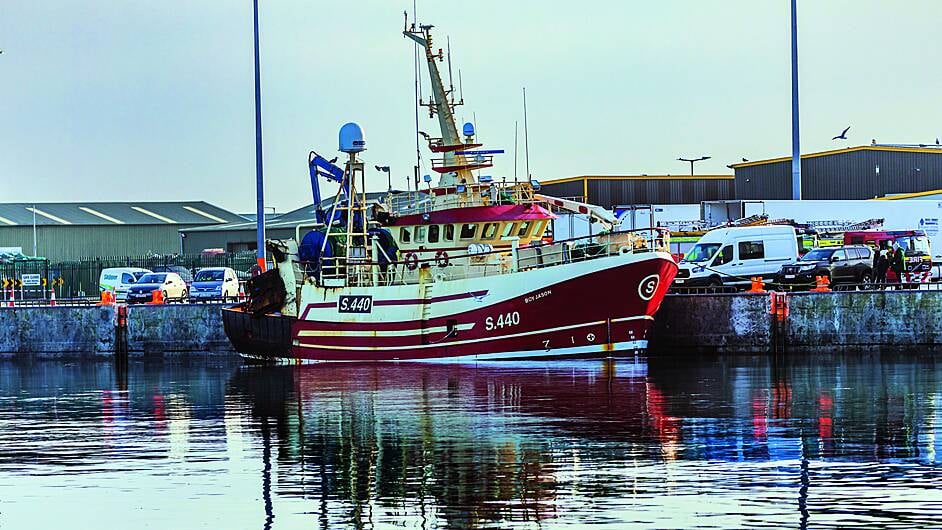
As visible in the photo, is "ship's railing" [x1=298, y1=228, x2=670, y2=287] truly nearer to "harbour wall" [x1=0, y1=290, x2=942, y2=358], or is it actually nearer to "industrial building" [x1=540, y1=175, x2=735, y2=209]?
"harbour wall" [x1=0, y1=290, x2=942, y2=358]

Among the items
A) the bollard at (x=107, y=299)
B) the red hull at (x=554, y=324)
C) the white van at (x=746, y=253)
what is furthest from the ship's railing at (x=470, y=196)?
the bollard at (x=107, y=299)

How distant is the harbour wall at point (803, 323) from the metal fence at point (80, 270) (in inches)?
1306

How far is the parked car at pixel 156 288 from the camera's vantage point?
54.9 meters

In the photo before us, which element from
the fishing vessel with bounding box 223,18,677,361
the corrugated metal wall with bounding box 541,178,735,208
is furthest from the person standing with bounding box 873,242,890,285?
the corrugated metal wall with bounding box 541,178,735,208

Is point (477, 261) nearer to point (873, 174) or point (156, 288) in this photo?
Answer: point (156, 288)

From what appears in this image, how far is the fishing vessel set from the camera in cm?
3881

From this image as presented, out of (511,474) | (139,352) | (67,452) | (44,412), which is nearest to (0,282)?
(139,352)

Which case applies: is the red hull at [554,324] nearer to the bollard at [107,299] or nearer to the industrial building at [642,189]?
the bollard at [107,299]

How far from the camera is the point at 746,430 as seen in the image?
24.4m

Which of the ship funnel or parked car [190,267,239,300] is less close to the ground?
the ship funnel

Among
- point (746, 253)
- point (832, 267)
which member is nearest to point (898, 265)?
point (832, 267)

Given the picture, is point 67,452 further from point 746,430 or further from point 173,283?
point 173,283

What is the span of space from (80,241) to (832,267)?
6221cm

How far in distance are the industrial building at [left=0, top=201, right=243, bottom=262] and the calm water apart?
63775 mm
